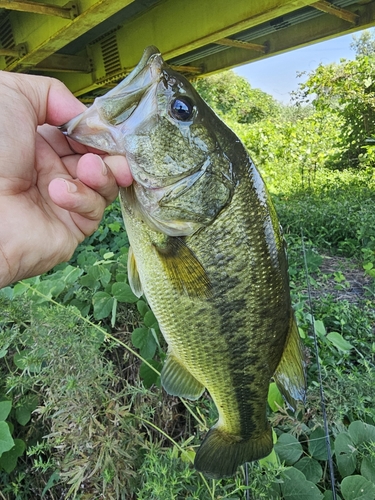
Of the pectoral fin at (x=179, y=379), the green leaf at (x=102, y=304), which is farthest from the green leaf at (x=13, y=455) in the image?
the pectoral fin at (x=179, y=379)

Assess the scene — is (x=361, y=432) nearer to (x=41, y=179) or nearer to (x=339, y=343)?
(x=339, y=343)

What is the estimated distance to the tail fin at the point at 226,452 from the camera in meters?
1.31

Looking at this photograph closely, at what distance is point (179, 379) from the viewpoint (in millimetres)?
1478

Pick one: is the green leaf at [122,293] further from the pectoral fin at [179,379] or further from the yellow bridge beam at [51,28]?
the yellow bridge beam at [51,28]

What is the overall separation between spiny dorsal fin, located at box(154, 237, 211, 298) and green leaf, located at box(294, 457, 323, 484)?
3.38 ft

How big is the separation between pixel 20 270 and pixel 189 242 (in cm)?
57

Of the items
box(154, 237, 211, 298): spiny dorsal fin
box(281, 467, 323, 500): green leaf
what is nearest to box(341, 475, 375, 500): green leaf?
box(281, 467, 323, 500): green leaf

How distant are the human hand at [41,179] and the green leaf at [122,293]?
61 cm

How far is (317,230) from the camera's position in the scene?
5215 mm

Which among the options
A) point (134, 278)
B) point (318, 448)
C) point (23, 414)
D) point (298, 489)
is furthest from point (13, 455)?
point (318, 448)

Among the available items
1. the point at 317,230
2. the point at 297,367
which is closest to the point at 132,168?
the point at 297,367

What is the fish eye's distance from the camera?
119cm

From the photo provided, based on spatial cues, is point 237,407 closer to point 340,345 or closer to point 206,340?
point 206,340

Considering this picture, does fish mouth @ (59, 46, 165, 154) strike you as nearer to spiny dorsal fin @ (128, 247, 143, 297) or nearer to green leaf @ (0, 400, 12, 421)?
spiny dorsal fin @ (128, 247, 143, 297)
